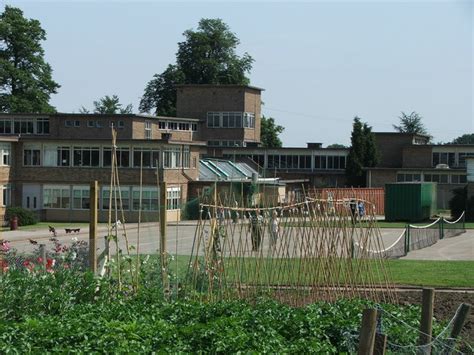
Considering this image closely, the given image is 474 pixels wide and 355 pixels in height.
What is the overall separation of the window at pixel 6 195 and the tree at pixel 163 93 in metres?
40.3

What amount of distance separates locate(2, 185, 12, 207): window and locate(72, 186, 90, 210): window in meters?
4.25

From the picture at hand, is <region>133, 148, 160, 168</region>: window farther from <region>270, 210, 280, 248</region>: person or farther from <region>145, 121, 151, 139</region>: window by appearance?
<region>270, 210, 280, 248</region>: person

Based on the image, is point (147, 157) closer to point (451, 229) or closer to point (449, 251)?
point (451, 229)

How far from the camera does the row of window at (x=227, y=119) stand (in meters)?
85.5

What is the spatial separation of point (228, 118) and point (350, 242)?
69.6 metres

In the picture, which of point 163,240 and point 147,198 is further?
point 147,198

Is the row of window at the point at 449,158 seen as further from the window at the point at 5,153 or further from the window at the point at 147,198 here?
the window at the point at 5,153

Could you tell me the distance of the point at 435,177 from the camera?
2977 inches

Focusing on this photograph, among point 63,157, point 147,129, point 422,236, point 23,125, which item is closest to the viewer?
point 422,236

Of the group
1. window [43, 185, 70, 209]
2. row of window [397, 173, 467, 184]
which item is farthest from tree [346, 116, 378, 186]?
window [43, 185, 70, 209]

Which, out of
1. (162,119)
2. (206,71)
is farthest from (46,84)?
(206,71)

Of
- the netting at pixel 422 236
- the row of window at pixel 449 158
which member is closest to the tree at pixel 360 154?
the row of window at pixel 449 158

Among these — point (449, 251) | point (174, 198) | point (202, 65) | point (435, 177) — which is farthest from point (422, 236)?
point (202, 65)

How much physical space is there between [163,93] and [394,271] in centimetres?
8087
